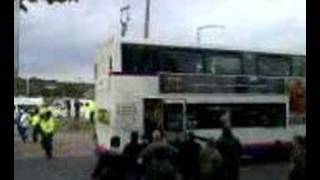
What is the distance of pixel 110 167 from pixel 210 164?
1.09 m

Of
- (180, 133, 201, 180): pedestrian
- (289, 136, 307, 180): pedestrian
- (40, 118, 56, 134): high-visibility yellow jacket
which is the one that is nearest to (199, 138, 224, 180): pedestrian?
(289, 136, 307, 180): pedestrian

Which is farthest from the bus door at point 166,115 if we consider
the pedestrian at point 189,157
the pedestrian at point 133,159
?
the pedestrian at point 133,159

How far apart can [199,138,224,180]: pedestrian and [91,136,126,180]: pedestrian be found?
33.5 inches

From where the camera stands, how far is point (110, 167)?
24.9 feet

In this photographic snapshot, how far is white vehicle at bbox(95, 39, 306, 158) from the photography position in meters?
17.5

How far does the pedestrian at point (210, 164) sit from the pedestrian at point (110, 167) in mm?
851

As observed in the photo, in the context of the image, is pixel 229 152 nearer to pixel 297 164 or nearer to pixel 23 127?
pixel 297 164

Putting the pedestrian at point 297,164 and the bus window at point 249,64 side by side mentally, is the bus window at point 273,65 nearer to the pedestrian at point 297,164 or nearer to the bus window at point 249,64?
the bus window at point 249,64

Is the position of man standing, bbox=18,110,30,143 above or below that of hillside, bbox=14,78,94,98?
below

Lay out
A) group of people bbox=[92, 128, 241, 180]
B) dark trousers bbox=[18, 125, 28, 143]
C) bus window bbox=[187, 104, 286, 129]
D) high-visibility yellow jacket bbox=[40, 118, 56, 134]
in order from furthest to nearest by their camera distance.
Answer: dark trousers bbox=[18, 125, 28, 143], high-visibility yellow jacket bbox=[40, 118, 56, 134], bus window bbox=[187, 104, 286, 129], group of people bbox=[92, 128, 241, 180]

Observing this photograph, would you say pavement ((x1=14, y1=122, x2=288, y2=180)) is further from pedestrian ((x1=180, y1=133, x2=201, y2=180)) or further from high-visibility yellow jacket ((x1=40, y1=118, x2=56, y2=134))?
pedestrian ((x1=180, y1=133, x2=201, y2=180))

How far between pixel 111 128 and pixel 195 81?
2369 millimetres

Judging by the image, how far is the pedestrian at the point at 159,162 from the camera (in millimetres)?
7734
